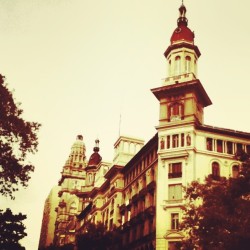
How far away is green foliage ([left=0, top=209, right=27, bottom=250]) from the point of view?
84.6ft

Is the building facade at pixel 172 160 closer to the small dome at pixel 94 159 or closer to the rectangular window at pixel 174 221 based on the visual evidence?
the rectangular window at pixel 174 221

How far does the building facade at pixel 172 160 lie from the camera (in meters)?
49.9

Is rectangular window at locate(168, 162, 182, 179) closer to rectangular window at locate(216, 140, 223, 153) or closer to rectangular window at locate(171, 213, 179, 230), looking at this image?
rectangular window at locate(171, 213, 179, 230)

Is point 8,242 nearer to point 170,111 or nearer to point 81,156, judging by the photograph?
point 170,111

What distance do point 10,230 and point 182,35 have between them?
4218 cm

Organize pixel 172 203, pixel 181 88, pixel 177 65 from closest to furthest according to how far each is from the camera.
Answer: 1. pixel 172 203
2. pixel 181 88
3. pixel 177 65

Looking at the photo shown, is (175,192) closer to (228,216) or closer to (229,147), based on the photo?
(229,147)

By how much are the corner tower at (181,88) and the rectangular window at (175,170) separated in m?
5.23

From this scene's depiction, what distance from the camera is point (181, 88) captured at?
5516 cm

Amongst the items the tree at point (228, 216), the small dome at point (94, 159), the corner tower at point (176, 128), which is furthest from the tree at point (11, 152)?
the small dome at point (94, 159)

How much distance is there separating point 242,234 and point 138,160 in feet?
116

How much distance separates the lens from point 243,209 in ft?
95.8

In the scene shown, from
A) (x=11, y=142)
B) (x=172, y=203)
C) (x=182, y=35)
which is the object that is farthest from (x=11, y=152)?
(x=182, y=35)

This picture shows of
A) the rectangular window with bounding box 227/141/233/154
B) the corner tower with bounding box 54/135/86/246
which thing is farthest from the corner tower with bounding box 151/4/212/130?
the corner tower with bounding box 54/135/86/246
